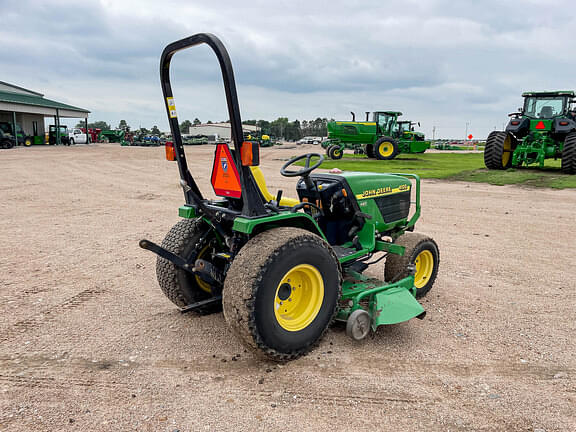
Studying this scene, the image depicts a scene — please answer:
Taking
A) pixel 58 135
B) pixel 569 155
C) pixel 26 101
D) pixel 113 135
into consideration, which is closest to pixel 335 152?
pixel 569 155

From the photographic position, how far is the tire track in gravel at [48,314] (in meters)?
3.41

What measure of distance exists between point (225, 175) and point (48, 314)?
2.04 meters

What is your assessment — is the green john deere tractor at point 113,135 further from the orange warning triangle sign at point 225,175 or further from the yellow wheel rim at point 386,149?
the orange warning triangle sign at point 225,175

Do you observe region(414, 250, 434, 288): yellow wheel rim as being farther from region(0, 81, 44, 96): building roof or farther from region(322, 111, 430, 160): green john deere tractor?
region(0, 81, 44, 96): building roof

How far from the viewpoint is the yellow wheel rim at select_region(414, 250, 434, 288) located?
4.36 metres

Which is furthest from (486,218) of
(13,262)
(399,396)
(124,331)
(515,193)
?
(13,262)

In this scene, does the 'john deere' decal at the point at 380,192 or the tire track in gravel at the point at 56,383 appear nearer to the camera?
the tire track in gravel at the point at 56,383

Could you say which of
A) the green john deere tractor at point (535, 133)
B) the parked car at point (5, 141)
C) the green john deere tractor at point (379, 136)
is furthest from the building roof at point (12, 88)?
the green john deere tractor at point (535, 133)

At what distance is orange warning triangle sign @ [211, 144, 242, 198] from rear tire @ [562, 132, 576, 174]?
13834 millimetres

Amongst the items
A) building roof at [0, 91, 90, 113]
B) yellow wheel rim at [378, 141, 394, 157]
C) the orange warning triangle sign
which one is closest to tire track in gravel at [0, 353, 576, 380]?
the orange warning triangle sign

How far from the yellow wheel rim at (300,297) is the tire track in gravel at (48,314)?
2.03m

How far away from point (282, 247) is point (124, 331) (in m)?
1.58

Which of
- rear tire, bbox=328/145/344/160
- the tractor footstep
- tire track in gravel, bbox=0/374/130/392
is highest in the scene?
rear tire, bbox=328/145/344/160

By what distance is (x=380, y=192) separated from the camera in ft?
13.6
